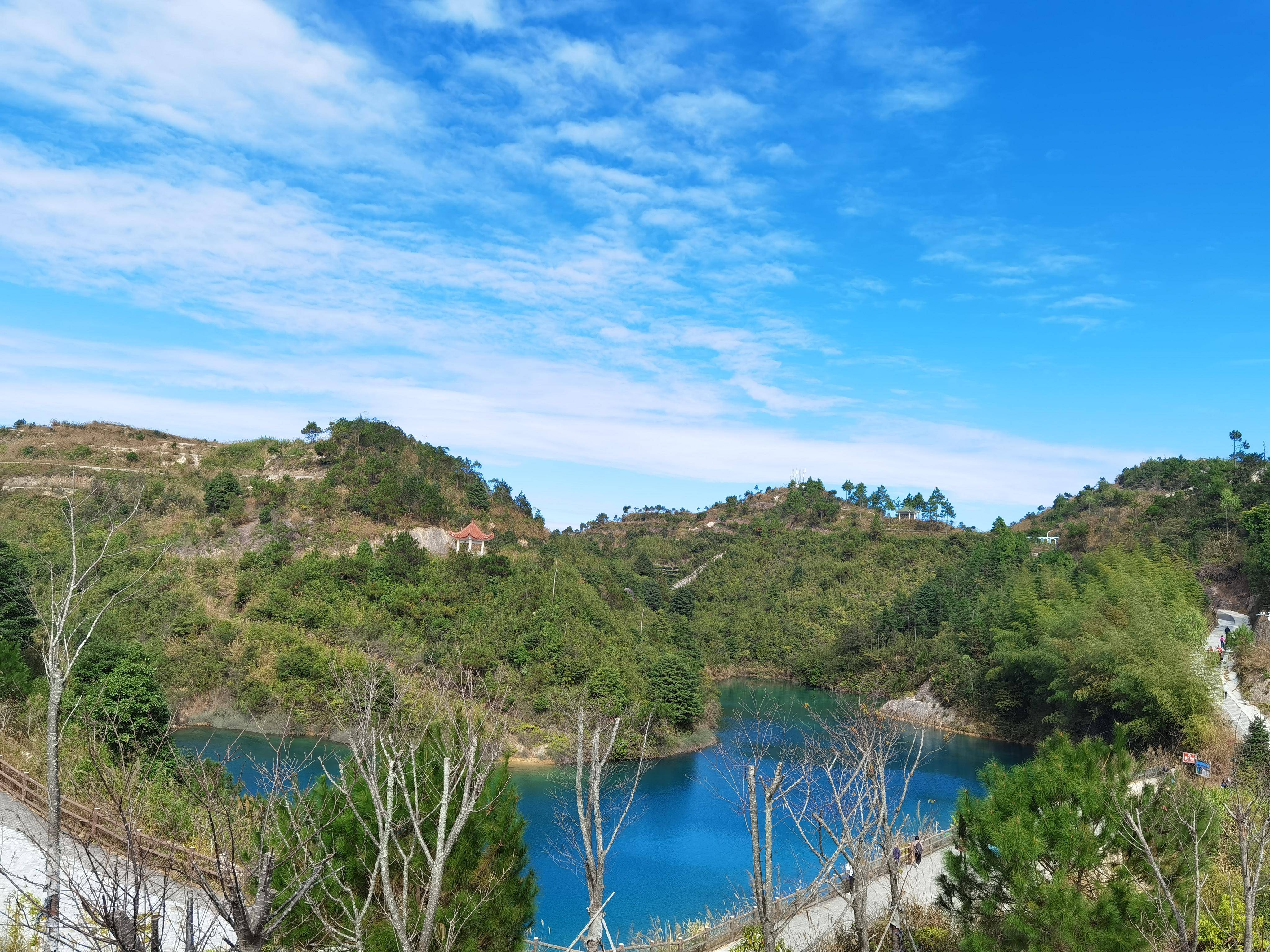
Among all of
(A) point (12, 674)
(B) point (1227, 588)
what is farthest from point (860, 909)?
(B) point (1227, 588)

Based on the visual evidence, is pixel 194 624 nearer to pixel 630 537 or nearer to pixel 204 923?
pixel 204 923

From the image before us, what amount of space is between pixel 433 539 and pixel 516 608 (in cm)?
703

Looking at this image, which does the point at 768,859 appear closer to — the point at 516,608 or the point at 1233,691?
the point at 1233,691

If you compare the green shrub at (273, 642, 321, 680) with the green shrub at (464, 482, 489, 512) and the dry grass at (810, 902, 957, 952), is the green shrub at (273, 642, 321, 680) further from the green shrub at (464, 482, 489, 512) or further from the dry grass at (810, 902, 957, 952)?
the dry grass at (810, 902, 957, 952)

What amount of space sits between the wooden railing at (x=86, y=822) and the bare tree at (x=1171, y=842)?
10.9 m

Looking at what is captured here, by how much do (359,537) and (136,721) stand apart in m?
20.5

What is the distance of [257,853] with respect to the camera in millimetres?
6965

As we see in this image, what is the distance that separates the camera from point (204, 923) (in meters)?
11.6

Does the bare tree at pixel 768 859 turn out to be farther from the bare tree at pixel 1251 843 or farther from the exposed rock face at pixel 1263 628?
the exposed rock face at pixel 1263 628

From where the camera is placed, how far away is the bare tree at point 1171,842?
8.79 meters

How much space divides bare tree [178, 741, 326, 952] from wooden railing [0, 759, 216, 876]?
1.12ft

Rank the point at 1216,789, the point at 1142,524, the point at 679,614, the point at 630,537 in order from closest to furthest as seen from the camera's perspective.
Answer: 1. the point at 1216,789
2. the point at 1142,524
3. the point at 679,614
4. the point at 630,537

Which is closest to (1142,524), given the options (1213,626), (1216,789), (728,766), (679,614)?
(1213,626)

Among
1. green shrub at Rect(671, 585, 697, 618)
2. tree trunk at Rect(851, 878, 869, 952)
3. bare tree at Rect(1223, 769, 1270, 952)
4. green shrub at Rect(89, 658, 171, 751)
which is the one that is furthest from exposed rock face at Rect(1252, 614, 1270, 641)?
green shrub at Rect(89, 658, 171, 751)
